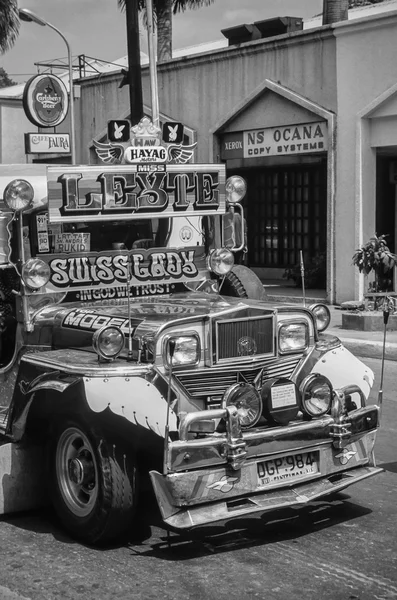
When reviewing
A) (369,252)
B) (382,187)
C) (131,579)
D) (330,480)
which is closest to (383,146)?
(382,187)

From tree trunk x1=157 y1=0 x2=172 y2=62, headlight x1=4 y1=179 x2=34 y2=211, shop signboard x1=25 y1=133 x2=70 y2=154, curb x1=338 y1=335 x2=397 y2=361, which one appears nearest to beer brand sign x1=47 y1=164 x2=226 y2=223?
headlight x1=4 y1=179 x2=34 y2=211

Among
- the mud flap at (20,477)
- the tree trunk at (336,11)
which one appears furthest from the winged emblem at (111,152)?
the tree trunk at (336,11)

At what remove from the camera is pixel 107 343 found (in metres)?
→ 5.38

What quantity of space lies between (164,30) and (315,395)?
24364 millimetres

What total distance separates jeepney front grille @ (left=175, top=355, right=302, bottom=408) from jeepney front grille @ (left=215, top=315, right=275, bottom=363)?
86 mm

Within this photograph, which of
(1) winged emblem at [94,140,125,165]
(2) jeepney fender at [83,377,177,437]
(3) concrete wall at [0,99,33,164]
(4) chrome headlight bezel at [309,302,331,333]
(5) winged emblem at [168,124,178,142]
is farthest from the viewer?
(3) concrete wall at [0,99,33,164]

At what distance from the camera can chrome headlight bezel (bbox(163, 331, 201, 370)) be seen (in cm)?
544

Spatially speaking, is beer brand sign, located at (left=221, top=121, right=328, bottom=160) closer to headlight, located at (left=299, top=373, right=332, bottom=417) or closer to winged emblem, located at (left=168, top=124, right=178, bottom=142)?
winged emblem, located at (left=168, top=124, right=178, bottom=142)

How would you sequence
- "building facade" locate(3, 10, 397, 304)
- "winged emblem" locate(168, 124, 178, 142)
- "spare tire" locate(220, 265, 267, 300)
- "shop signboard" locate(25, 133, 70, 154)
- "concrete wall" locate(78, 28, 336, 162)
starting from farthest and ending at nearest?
"shop signboard" locate(25, 133, 70, 154)
"concrete wall" locate(78, 28, 336, 162)
"building facade" locate(3, 10, 397, 304)
"spare tire" locate(220, 265, 267, 300)
"winged emblem" locate(168, 124, 178, 142)

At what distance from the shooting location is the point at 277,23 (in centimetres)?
2138

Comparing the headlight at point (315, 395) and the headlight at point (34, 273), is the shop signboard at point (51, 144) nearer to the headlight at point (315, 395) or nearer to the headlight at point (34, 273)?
the headlight at point (34, 273)

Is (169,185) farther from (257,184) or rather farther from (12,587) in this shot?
(257,184)

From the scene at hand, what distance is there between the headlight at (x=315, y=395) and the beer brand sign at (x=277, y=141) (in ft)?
43.0

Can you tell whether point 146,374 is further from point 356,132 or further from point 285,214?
point 285,214
